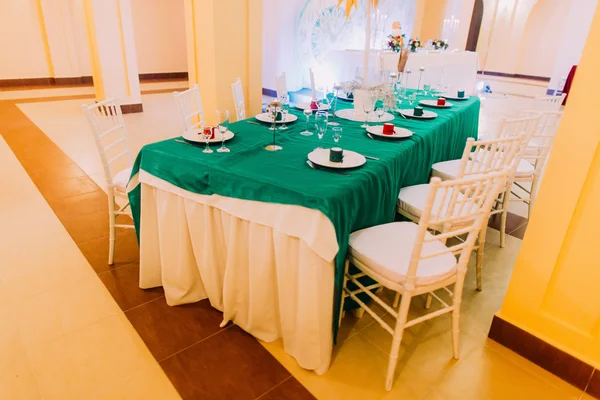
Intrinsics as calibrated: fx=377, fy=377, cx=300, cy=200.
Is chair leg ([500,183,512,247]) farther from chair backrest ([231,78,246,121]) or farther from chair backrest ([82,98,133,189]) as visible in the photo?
chair backrest ([82,98,133,189])

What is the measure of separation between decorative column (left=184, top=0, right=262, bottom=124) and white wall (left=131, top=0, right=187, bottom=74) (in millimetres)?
7190

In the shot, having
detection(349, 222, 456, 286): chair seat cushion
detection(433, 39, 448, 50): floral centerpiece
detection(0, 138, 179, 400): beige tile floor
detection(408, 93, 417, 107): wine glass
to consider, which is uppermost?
detection(433, 39, 448, 50): floral centerpiece

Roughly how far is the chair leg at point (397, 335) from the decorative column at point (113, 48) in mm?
5993

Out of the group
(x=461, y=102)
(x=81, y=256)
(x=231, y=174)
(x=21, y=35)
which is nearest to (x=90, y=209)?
(x=81, y=256)

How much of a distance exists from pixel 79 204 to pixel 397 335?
9.51 feet

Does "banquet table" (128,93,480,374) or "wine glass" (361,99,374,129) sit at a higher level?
"wine glass" (361,99,374,129)

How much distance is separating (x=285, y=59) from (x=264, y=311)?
7028 mm

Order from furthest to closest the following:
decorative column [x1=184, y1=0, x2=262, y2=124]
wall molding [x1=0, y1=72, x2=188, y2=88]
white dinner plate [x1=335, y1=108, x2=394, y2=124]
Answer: wall molding [x1=0, y1=72, x2=188, y2=88] < decorative column [x1=184, y1=0, x2=262, y2=124] < white dinner plate [x1=335, y1=108, x2=394, y2=124]

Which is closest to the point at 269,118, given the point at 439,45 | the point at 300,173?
the point at 300,173

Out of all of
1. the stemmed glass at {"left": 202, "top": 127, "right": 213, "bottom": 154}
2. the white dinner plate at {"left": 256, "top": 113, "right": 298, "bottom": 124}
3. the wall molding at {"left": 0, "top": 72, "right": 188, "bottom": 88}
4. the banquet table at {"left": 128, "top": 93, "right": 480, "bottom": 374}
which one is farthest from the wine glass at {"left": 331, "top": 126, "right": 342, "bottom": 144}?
the wall molding at {"left": 0, "top": 72, "right": 188, "bottom": 88}

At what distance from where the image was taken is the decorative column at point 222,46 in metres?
3.24

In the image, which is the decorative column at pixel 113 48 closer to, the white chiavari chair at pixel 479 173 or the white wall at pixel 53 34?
the white wall at pixel 53 34

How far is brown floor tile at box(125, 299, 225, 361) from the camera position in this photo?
1.87m

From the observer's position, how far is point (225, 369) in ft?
5.72
